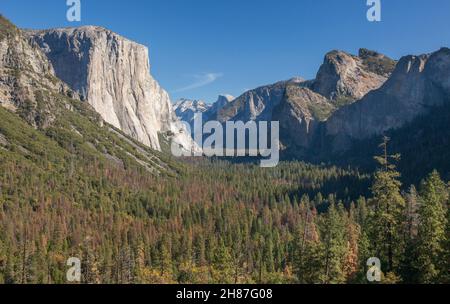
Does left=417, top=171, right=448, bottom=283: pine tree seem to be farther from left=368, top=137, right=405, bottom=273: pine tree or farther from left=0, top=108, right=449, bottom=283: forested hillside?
left=368, top=137, right=405, bottom=273: pine tree

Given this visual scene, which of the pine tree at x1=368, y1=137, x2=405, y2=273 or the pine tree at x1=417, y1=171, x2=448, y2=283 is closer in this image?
the pine tree at x1=368, y1=137, x2=405, y2=273

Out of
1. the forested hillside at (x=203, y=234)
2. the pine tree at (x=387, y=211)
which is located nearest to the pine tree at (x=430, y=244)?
the forested hillside at (x=203, y=234)

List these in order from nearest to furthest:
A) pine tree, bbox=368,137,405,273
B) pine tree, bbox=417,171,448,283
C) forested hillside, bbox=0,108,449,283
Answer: pine tree, bbox=368,137,405,273
pine tree, bbox=417,171,448,283
forested hillside, bbox=0,108,449,283

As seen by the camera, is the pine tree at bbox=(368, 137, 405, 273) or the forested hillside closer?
the pine tree at bbox=(368, 137, 405, 273)

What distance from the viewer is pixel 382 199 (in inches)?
1623

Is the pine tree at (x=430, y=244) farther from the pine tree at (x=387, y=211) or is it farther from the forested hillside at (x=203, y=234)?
the pine tree at (x=387, y=211)

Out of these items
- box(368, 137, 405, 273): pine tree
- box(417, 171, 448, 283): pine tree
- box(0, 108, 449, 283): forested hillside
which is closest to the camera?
box(368, 137, 405, 273): pine tree

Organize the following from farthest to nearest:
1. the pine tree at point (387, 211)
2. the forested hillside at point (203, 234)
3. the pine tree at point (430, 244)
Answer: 1. the forested hillside at point (203, 234)
2. the pine tree at point (430, 244)
3. the pine tree at point (387, 211)

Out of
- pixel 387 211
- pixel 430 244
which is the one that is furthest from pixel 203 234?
pixel 387 211

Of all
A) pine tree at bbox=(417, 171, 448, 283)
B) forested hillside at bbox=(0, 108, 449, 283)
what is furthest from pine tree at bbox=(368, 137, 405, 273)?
pine tree at bbox=(417, 171, 448, 283)

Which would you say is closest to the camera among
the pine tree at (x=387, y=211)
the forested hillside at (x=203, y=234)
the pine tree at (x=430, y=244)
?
the pine tree at (x=387, y=211)

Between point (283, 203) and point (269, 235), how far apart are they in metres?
53.0
